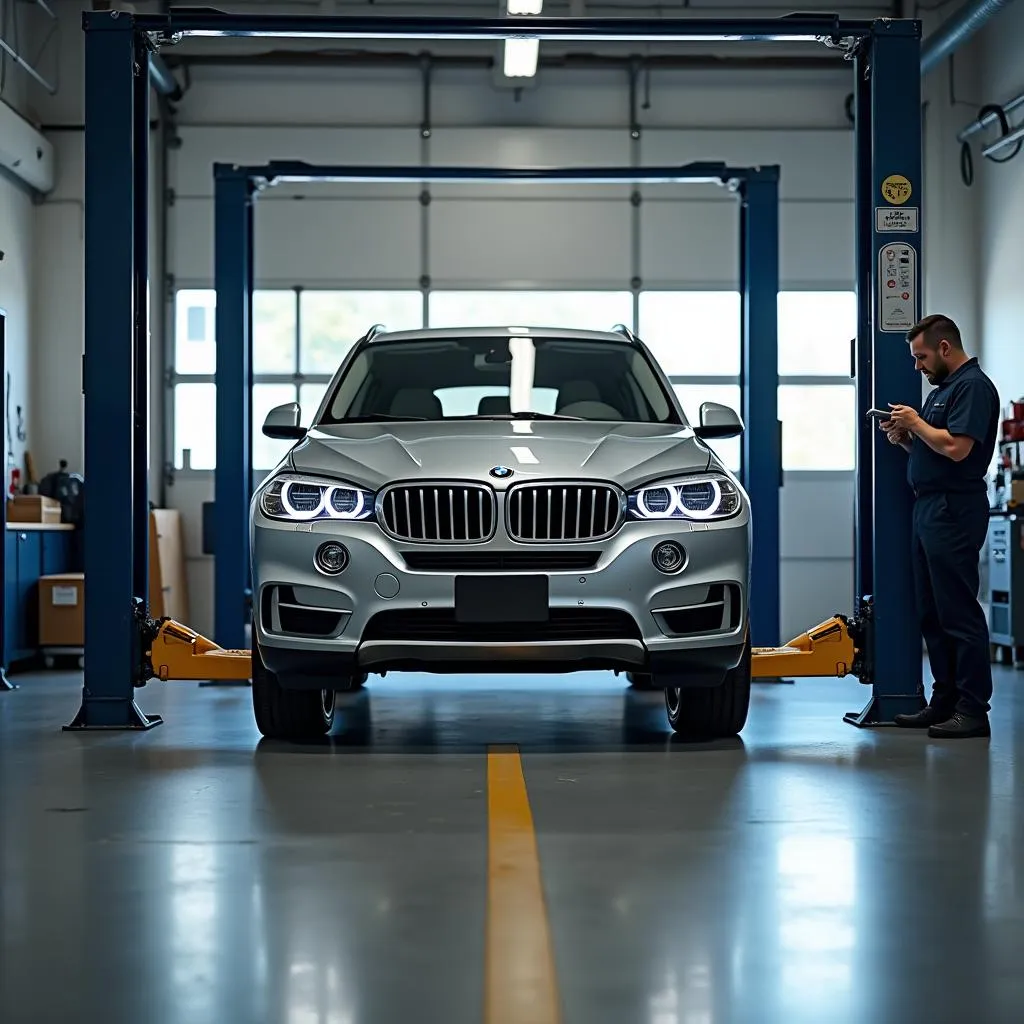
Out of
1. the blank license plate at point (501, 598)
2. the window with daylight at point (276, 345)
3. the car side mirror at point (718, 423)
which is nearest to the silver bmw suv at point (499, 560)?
the blank license plate at point (501, 598)

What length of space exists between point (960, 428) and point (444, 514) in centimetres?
237

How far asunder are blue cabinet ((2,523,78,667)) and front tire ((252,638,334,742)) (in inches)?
191

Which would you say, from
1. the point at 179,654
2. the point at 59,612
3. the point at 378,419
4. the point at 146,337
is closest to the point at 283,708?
the point at 179,654

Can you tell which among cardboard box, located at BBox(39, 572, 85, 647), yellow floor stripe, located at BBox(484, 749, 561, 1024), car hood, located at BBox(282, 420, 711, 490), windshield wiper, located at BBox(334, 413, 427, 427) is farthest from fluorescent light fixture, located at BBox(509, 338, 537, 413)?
cardboard box, located at BBox(39, 572, 85, 647)

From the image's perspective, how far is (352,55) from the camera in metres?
16.8

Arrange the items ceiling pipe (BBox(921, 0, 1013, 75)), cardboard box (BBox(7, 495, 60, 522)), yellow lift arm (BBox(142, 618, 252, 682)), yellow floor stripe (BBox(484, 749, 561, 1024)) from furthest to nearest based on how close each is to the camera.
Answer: ceiling pipe (BBox(921, 0, 1013, 75))
cardboard box (BBox(7, 495, 60, 522))
yellow lift arm (BBox(142, 618, 252, 682))
yellow floor stripe (BBox(484, 749, 561, 1024))

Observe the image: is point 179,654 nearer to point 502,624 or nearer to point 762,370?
point 502,624

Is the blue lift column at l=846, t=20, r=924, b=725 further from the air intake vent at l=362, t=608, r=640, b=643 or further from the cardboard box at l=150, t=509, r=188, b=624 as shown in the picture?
the cardboard box at l=150, t=509, r=188, b=624

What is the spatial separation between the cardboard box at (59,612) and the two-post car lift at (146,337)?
15.8 feet

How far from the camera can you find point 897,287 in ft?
23.8

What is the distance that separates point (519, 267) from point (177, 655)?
1039cm

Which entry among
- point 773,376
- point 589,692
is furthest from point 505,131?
point 589,692

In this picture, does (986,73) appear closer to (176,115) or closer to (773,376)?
(773,376)

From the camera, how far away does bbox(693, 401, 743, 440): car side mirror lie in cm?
687
